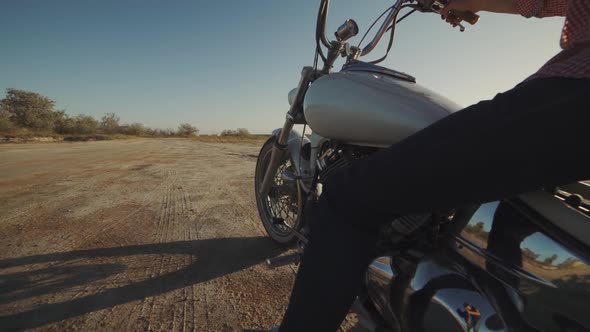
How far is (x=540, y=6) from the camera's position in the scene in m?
0.86

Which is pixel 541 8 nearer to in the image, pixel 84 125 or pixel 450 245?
pixel 450 245

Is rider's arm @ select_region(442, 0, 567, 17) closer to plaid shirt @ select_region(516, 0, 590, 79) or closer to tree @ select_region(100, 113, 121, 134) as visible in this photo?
plaid shirt @ select_region(516, 0, 590, 79)

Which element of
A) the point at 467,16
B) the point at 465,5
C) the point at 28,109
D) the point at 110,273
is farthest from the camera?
the point at 28,109

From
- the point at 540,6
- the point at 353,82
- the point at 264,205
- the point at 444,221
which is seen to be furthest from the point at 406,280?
the point at 264,205

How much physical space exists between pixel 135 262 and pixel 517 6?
7.44 feet

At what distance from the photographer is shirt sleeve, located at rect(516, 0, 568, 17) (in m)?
0.83

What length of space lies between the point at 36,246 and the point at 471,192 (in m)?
2.64

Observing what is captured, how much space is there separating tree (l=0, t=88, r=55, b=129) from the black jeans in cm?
2890

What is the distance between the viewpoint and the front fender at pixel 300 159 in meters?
1.72

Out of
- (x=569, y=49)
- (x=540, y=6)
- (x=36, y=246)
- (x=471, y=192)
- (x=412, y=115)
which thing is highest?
(x=540, y=6)

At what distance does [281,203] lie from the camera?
87.2 inches

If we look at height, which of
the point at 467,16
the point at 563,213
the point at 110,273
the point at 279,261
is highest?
the point at 467,16

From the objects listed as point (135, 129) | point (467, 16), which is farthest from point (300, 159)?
point (135, 129)

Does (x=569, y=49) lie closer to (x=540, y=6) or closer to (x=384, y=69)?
(x=540, y=6)
